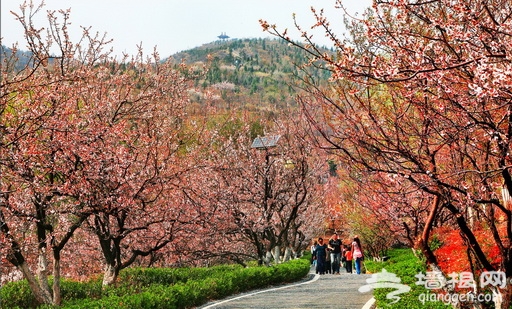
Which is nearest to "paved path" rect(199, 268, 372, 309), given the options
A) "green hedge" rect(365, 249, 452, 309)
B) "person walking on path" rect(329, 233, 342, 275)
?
"green hedge" rect(365, 249, 452, 309)

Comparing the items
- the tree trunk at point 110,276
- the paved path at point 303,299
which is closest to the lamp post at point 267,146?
the paved path at point 303,299

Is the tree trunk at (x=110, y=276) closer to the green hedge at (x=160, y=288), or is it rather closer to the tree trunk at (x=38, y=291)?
the green hedge at (x=160, y=288)

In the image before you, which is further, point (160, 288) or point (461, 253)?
point (160, 288)

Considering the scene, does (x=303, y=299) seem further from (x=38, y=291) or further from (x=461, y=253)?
(x=38, y=291)

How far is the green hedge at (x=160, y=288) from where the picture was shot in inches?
405

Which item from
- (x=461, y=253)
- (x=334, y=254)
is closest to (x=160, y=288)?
(x=461, y=253)

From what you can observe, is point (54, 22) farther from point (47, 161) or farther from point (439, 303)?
point (439, 303)

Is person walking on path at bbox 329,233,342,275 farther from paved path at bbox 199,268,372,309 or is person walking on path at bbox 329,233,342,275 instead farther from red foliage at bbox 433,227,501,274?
red foliage at bbox 433,227,501,274

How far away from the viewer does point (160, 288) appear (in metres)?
11.8

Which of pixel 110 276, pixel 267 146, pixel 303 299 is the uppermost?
pixel 267 146

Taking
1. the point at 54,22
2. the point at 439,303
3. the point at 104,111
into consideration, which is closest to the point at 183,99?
the point at 104,111

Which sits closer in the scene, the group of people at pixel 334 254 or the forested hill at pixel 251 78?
the group of people at pixel 334 254

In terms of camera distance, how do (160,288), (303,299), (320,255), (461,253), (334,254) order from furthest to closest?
1. (334,254)
2. (320,255)
3. (303,299)
4. (160,288)
5. (461,253)

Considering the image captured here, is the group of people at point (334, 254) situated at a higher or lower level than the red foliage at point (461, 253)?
lower
